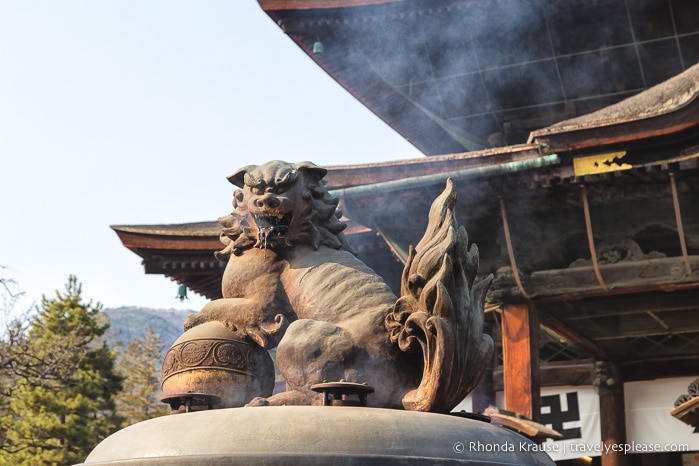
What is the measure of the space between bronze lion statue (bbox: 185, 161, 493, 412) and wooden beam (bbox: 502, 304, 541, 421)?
558cm

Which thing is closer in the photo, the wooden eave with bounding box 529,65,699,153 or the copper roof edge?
the wooden eave with bounding box 529,65,699,153

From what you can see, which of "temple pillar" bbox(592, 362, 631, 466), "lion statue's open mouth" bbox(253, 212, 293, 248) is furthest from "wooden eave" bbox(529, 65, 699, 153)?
"lion statue's open mouth" bbox(253, 212, 293, 248)

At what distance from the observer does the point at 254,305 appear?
12.6ft

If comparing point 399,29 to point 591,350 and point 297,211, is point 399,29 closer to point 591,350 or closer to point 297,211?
point 591,350

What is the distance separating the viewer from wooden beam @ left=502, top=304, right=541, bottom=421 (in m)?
9.26

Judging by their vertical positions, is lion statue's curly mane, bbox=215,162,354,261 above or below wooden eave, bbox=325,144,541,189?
below

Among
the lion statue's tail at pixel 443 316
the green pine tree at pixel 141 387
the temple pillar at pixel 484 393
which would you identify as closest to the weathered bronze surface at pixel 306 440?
the lion statue's tail at pixel 443 316

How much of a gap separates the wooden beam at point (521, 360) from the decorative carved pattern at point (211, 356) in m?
5.95

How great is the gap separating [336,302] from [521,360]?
598cm

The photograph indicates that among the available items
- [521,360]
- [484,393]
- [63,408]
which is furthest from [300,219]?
[63,408]

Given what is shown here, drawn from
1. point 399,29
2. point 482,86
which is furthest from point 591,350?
point 399,29

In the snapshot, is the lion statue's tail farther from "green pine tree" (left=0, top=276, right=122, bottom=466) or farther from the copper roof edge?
"green pine tree" (left=0, top=276, right=122, bottom=466)

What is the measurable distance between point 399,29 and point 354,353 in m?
9.87

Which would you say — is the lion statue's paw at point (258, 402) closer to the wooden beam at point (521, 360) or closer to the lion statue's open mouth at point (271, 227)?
the lion statue's open mouth at point (271, 227)
